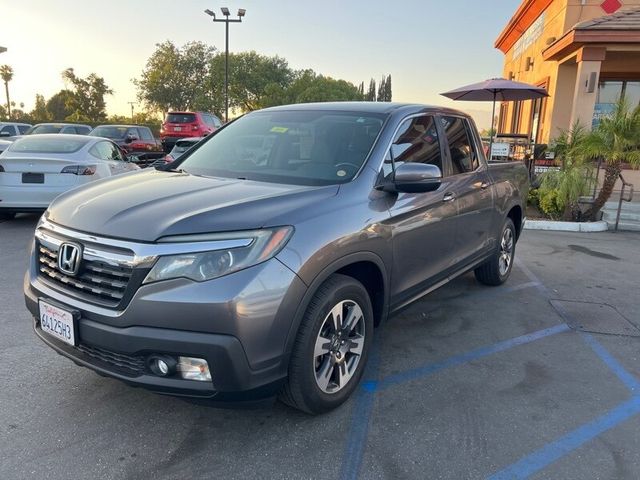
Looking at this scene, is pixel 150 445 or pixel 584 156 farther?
pixel 584 156

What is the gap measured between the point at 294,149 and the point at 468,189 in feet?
5.43

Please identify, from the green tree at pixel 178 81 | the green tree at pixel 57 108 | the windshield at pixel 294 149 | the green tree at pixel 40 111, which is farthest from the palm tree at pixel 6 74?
the windshield at pixel 294 149

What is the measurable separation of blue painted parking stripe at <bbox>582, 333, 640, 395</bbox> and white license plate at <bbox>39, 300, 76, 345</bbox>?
3.50 meters

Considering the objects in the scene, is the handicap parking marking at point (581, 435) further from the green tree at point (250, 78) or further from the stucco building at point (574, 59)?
the green tree at point (250, 78)

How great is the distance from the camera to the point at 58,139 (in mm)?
8562

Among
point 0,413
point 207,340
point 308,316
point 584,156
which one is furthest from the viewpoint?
point 584,156

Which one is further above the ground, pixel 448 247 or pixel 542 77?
pixel 542 77

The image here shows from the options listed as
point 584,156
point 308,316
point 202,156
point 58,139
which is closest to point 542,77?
point 584,156

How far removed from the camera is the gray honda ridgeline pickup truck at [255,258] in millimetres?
2303

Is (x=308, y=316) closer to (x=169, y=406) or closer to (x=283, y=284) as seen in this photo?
(x=283, y=284)

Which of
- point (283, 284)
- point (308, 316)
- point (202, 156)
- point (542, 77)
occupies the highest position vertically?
point (542, 77)

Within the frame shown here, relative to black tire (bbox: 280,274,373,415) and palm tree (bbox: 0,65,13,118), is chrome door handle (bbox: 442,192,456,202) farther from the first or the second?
palm tree (bbox: 0,65,13,118)

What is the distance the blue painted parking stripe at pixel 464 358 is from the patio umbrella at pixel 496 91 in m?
8.29

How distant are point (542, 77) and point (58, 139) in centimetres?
1354
